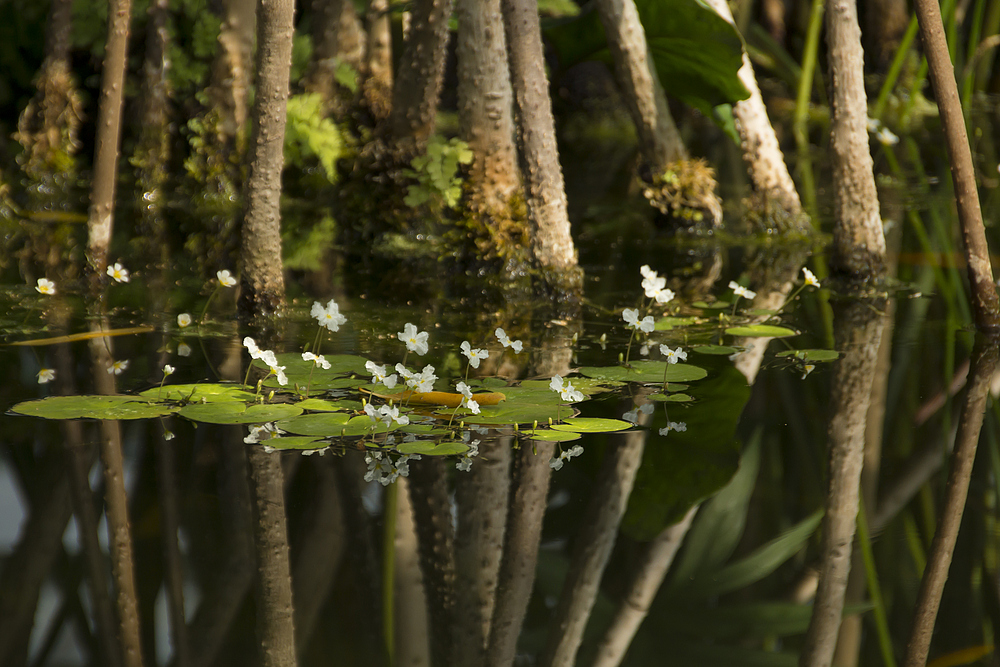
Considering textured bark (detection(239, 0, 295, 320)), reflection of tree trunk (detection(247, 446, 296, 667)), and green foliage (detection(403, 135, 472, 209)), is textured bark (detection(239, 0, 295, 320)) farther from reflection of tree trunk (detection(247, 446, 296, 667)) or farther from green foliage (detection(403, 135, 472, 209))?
reflection of tree trunk (detection(247, 446, 296, 667))

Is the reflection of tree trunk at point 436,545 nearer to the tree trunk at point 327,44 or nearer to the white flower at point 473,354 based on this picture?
the white flower at point 473,354

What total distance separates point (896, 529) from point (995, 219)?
530 cm

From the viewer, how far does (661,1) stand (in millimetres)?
5941

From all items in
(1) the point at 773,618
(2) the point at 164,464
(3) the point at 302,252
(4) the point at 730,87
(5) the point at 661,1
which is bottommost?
(1) the point at 773,618

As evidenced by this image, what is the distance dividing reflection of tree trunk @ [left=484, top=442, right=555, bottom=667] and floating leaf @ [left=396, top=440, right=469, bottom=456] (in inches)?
7.1

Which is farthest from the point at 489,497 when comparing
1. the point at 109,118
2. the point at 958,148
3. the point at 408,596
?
the point at 109,118

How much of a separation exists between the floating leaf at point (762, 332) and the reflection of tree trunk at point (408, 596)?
216 cm

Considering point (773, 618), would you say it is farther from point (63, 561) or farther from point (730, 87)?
point (730, 87)

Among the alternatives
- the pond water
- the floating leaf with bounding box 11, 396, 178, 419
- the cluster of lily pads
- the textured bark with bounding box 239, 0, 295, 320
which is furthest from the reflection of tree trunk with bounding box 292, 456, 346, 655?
the textured bark with bounding box 239, 0, 295, 320

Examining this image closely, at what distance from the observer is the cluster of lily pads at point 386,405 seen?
3.04 metres

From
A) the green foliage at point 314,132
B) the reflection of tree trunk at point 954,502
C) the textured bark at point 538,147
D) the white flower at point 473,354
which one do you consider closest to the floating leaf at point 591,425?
the white flower at point 473,354

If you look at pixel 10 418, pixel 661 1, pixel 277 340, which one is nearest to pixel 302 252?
pixel 277 340

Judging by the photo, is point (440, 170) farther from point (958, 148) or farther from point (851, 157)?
point (958, 148)

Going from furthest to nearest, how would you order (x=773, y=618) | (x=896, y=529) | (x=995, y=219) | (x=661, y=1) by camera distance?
(x=995, y=219) < (x=661, y=1) < (x=896, y=529) < (x=773, y=618)
